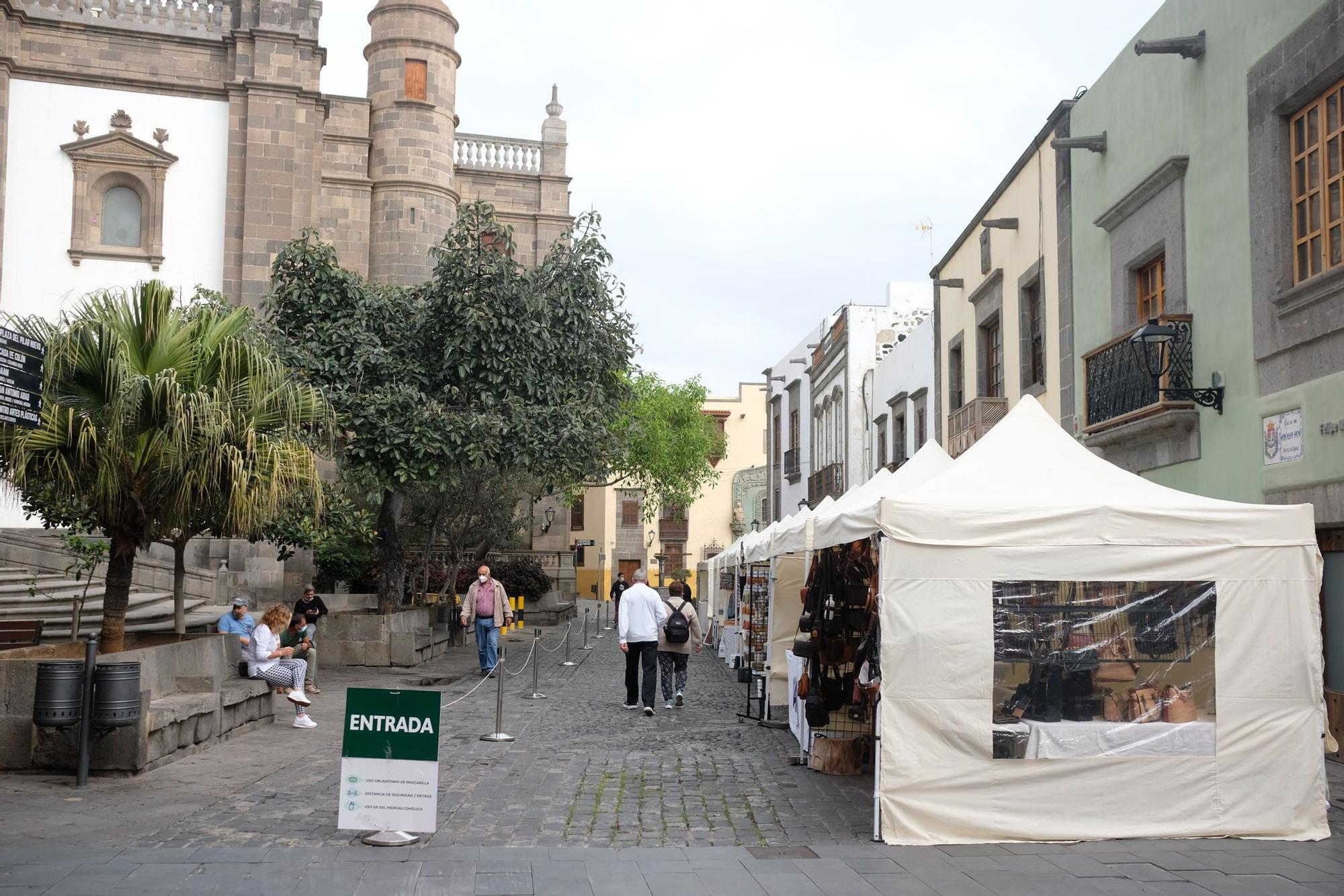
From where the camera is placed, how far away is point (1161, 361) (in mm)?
13023

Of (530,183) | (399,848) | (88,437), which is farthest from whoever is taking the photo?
(530,183)

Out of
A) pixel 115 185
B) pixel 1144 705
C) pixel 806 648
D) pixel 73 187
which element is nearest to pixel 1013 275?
pixel 806 648

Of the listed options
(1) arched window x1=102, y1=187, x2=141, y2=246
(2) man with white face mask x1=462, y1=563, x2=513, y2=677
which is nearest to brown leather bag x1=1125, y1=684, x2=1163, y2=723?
(2) man with white face mask x1=462, y1=563, x2=513, y2=677

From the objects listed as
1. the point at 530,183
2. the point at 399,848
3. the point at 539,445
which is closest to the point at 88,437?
the point at 399,848

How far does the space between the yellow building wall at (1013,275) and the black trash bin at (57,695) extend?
487 inches

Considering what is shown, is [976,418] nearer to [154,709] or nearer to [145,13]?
[154,709]

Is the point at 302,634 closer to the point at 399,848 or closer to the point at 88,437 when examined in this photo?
the point at 88,437

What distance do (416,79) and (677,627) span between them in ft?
88.7

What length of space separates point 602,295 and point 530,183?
22162 millimetres

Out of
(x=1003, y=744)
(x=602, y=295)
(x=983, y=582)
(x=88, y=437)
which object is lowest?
(x=1003, y=744)

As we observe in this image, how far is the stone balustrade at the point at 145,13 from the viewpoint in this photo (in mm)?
31328

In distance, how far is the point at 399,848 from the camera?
23.4 feet

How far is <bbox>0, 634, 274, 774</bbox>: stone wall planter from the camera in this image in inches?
362

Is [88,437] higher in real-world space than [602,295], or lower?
lower
